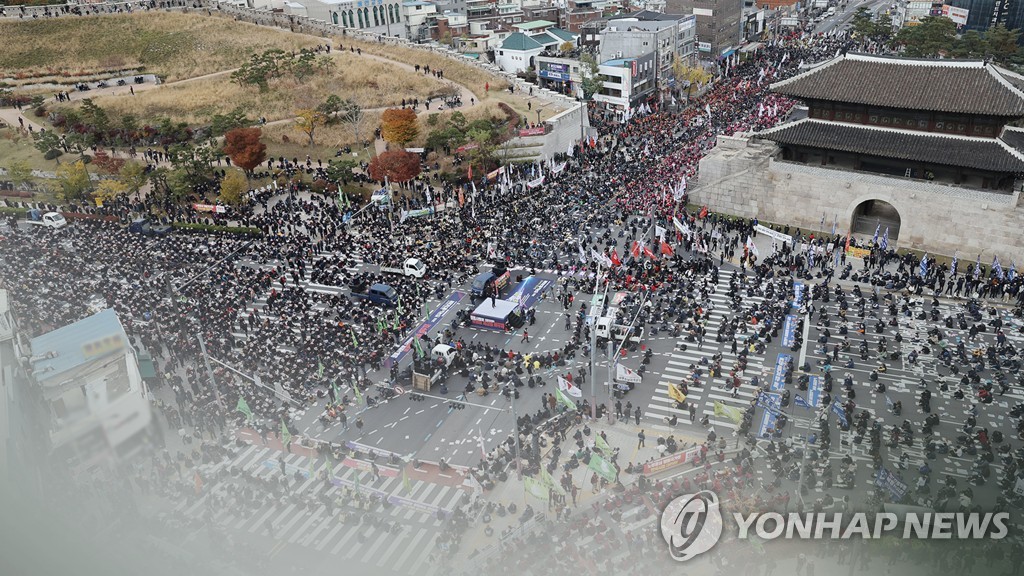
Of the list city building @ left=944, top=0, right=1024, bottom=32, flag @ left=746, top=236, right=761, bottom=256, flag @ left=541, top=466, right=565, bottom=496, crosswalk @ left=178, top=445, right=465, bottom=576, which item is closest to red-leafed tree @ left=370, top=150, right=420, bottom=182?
flag @ left=746, top=236, right=761, bottom=256

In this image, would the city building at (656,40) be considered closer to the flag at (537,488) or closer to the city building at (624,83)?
the city building at (624,83)

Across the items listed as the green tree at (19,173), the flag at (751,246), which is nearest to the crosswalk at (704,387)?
the flag at (751,246)

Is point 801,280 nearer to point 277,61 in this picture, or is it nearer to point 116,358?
point 116,358

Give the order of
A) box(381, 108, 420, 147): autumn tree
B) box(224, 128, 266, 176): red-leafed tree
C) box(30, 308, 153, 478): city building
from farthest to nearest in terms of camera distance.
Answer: box(381, 108, 420, 147): autumn tree < box(224, 128, 266, 176): red-leafed tree < box(30, 308, 153, 478): city building

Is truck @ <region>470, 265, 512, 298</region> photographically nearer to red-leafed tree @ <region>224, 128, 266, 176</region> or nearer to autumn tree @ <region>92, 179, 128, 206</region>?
red-leafed tree @ <region>224, 128, 266, 176</region>

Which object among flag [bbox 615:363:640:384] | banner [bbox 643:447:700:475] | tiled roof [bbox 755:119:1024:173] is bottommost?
banner [bbox 643:447:700:475]

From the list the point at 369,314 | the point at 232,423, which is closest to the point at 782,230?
the point at 369,314

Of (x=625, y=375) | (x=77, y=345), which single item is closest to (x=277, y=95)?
(x=625, y=375)
